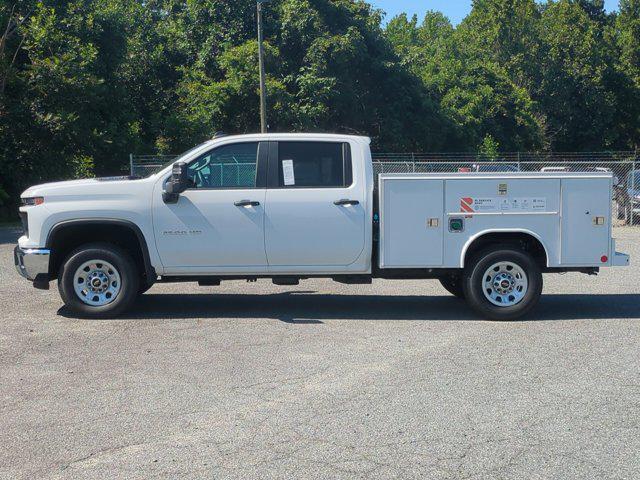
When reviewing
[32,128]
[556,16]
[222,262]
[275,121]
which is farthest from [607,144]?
[222,262]

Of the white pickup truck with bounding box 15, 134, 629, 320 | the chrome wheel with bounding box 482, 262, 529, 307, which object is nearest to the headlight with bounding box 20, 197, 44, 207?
the white pickup truck with bounding box 15, 134, 629, 320

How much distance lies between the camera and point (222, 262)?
921cm

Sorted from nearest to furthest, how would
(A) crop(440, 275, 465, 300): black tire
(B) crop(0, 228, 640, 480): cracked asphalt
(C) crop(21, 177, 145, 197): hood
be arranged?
(B) crop(0, 228, 640, 480): cracked asphalt
(C) crop(21, 177, 145, 197): hood
(A) crop(440, 275, 465, 300): black tire

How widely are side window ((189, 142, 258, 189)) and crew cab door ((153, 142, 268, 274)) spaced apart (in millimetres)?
11

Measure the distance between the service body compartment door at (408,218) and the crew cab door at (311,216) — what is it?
0.28m

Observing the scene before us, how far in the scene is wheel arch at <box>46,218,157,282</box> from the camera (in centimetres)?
908

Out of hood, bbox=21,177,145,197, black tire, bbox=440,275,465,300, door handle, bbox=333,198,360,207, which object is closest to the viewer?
A: hood, bbox=21,177,145,197

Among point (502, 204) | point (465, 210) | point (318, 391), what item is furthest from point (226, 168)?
point (318, 391)

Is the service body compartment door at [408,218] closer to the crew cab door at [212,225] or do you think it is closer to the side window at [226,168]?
the crew cab door at [212,225]

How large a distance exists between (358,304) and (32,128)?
17592 mm

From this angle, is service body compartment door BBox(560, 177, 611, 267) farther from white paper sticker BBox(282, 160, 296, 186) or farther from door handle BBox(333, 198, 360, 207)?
white paper sticker BBox(282, 160, 296, 186)

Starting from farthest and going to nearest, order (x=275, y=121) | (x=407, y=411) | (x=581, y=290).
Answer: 1. (x=275, y=121)
2. (x=581, y=290)
3. (x=407, y=411)

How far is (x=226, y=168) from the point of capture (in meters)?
9.34

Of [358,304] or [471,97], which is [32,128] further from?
[471,97]
